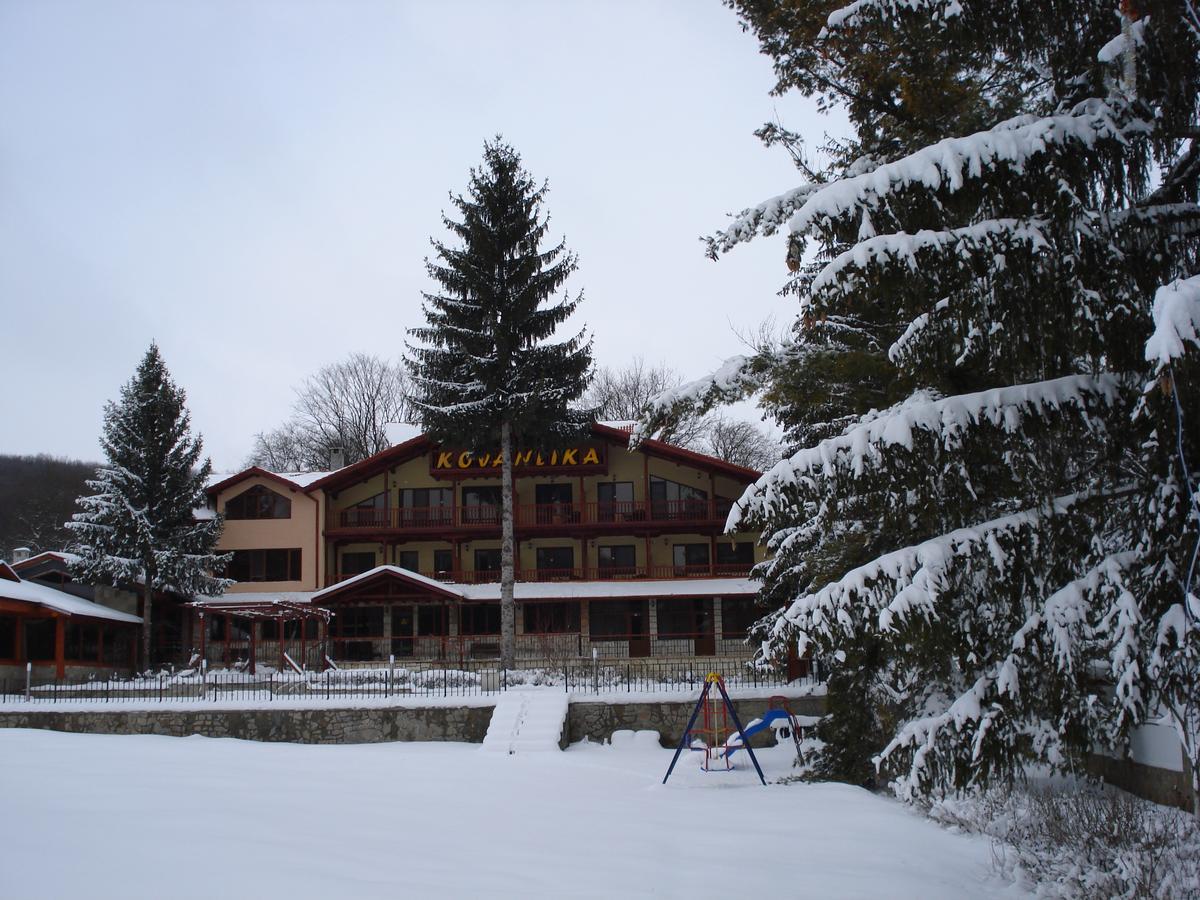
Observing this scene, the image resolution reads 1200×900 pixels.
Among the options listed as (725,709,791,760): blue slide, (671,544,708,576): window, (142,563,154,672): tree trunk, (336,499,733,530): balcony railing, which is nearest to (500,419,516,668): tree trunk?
(336,499,733,530): balcony railing

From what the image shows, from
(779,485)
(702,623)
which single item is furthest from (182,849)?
(702,623)

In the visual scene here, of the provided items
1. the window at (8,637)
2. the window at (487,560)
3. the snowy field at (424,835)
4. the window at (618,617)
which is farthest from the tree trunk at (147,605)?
the snowy field at (424,835)

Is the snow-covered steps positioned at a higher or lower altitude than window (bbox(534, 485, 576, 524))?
lower

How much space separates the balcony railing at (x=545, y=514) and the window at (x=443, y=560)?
5.93 feet

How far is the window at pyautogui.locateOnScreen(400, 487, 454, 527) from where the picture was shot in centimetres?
3931

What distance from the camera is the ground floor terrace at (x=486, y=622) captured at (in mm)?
34938

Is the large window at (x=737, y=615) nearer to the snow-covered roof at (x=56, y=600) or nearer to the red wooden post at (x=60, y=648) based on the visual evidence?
the snow-covered roof at (x=56, y=600)

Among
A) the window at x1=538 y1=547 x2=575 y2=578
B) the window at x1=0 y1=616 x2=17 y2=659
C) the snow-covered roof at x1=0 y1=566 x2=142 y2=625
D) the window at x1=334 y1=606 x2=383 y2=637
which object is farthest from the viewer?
the window at x1=538 y1=547 x2=575 y2=578

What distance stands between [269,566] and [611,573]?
578 inches

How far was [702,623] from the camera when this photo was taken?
38094 mm

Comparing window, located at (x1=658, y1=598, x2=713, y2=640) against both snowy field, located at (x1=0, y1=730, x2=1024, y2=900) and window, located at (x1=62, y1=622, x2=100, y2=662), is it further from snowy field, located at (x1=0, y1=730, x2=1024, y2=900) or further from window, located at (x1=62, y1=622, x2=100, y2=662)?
snowy field, located at (x1=0, y1=730, x2=1024, y2=900)

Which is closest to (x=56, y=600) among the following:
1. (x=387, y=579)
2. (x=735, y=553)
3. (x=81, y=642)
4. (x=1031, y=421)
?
(x=81, y=642)

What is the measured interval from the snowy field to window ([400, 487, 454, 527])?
23.6 meters

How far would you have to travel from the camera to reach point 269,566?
130 feet
